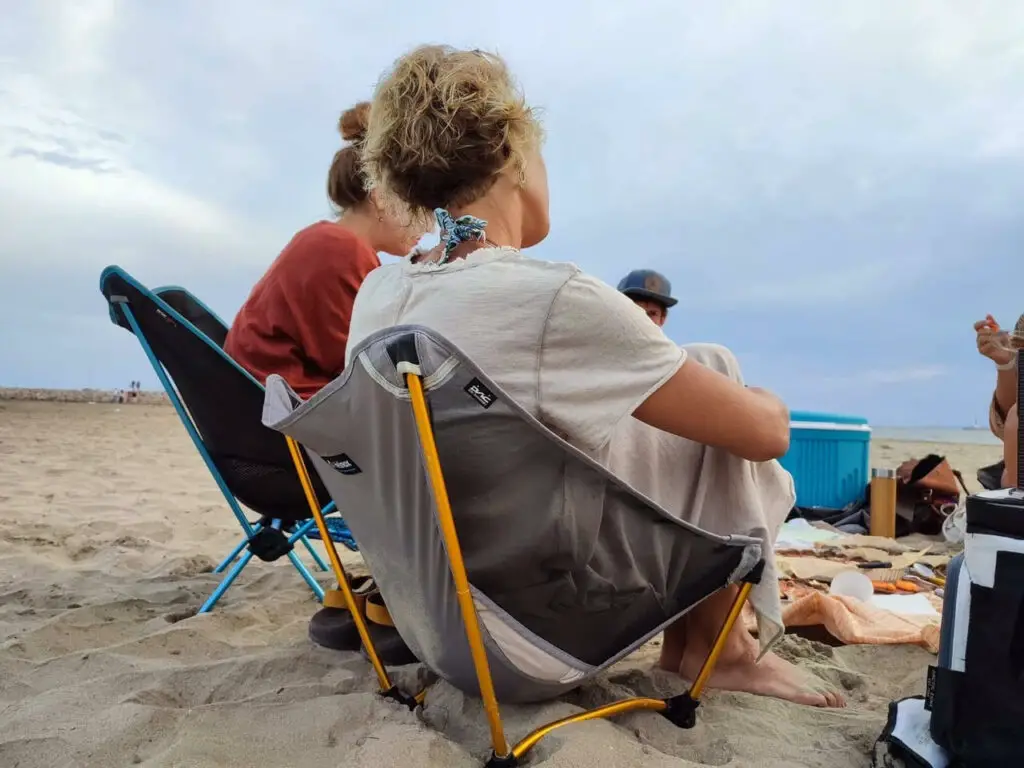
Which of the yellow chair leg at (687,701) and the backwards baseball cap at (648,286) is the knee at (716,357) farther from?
the backwards baseball cap at (648,286)

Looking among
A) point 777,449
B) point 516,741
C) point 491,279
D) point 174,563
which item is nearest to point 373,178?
point 491,279

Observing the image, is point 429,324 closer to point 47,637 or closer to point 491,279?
point 491,279

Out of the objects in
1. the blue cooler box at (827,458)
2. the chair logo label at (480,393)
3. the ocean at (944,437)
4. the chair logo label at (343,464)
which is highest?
the chair logo label at (480,393)

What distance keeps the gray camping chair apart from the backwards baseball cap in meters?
2.82

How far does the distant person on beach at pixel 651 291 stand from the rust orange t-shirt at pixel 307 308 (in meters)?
2.01

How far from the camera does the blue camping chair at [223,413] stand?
2.17 meters

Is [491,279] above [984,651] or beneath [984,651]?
above

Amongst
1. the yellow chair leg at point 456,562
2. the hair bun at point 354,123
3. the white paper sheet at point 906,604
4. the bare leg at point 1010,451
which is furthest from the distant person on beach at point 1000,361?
the yellow chair leg at point 456,562

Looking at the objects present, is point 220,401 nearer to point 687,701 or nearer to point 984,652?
point 687,701

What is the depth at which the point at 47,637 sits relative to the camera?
207 cm

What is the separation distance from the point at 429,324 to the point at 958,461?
1345 centimetres

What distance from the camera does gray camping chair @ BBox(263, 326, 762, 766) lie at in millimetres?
1155

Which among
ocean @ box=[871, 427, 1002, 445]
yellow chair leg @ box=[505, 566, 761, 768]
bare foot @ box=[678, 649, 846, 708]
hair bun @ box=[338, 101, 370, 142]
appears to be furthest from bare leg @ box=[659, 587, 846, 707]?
ocean @ box=[871, 427, 1002, 445]

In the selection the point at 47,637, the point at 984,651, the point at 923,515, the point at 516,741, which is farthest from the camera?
the point at 923,515
